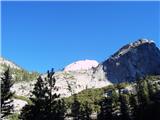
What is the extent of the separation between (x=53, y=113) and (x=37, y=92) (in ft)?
12.4

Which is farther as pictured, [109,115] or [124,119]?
[124,119]

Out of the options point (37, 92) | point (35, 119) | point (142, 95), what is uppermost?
point (142, 95)

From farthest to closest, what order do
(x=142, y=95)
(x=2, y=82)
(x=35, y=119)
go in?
(x=142, y=95)
(x=2, y=82)
(x=35, y=119)

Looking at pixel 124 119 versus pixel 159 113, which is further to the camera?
pixel 124 119

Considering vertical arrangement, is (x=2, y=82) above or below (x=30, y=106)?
above

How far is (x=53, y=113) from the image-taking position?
2064 inches

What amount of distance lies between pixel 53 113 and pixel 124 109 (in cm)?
5740

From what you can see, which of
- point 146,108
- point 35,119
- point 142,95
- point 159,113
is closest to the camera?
point 35,119

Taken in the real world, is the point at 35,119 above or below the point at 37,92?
below

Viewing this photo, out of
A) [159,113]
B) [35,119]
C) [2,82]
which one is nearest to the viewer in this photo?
[35,119]

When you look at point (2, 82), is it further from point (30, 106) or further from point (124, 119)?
point (124, 119)

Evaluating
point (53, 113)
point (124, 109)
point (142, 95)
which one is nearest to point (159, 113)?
point (124, 109)

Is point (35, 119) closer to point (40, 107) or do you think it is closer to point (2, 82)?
point (40, 107)

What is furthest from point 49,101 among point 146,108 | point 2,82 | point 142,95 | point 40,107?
point 142,95
